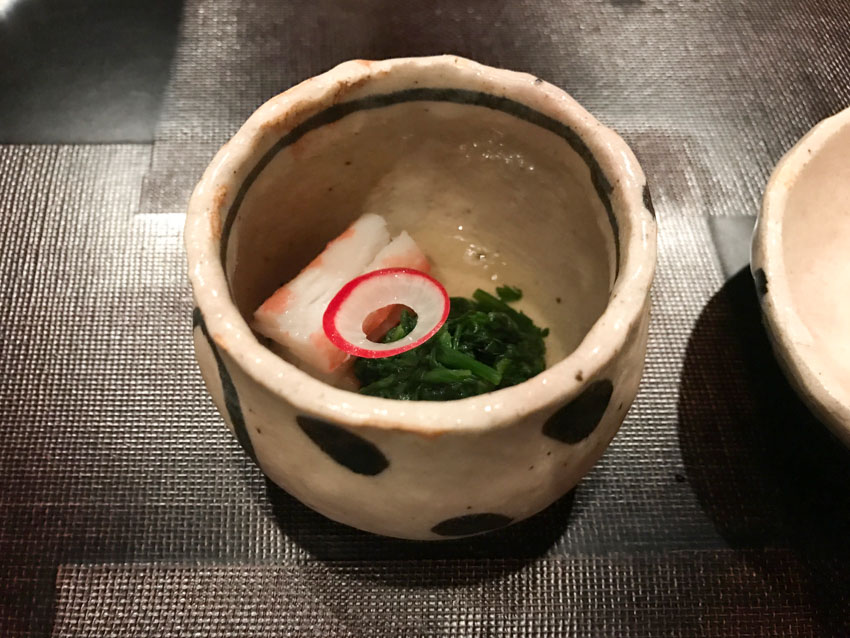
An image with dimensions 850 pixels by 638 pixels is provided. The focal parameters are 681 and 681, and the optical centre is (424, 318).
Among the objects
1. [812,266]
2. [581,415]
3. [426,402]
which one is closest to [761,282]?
[812,266]

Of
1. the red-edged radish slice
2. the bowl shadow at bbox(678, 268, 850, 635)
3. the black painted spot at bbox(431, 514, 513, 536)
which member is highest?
the red-edged radish slice

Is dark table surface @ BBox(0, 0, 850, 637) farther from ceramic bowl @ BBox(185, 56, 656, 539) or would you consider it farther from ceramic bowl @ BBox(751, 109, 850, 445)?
ceramic bowl @ BBox(185, 56, 656, 539)

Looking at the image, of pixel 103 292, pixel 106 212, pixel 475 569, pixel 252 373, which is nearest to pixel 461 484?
pixel 252 373

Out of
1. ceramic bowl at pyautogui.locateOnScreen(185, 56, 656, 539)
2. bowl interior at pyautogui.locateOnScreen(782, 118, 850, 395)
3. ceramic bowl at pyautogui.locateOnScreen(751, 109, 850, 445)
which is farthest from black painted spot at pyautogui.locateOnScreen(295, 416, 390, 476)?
bowl interior at pyautogui.locateOnScreen(782, 118, 850, 395)

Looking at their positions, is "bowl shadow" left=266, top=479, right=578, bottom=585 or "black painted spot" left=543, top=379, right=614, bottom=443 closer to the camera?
"black painted spot" left=543, top=379, right=614, bottom=443

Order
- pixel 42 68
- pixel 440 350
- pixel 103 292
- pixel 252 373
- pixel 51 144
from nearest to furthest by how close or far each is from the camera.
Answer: pixel 252 373 < pixel 440 350 < pixel 103 292 < pixel 51 144 < pixel 42 68

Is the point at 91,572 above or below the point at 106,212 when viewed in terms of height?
below

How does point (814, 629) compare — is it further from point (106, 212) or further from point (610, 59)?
point (106, 212)

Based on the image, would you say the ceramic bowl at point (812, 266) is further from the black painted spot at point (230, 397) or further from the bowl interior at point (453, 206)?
the black painted spot at point (230, 397)
